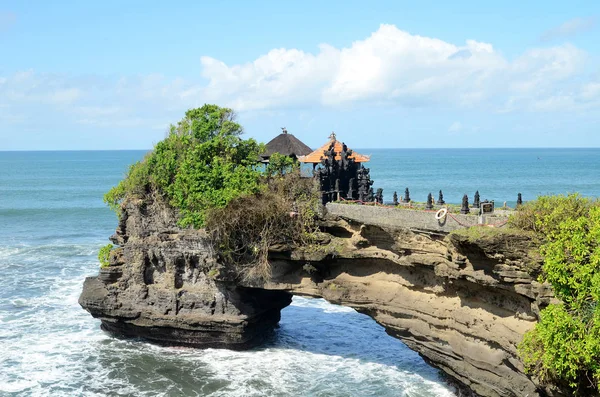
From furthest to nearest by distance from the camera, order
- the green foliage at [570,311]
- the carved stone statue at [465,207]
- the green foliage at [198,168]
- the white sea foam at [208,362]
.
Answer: the green foliage at [198,168] < the white sea foam at [208,362] < the carved stone statue at [465,207] < the green foliage at [570,311]

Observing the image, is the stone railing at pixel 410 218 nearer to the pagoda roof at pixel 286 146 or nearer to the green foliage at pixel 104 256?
the pagoda roof at pixel 286 146

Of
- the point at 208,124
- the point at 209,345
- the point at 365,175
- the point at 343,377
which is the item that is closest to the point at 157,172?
the point at 208,124

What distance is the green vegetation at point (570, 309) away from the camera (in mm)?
14711

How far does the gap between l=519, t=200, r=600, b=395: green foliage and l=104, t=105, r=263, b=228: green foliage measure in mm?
11076

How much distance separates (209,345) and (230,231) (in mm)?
5153

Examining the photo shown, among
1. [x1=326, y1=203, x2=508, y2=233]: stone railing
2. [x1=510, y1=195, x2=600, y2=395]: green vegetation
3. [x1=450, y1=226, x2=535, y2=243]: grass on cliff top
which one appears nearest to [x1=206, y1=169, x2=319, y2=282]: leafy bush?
[x1=326, y1=203, x2=508, y2=233]: stone railing

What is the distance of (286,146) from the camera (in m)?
27.5

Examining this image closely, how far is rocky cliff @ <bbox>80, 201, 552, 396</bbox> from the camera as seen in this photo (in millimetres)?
17578

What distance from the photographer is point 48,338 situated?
25.8 m

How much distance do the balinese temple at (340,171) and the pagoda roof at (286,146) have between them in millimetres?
516

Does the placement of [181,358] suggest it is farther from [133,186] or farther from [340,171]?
[340,171]

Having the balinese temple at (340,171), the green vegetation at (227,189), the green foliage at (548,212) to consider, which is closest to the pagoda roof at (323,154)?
the balinese temple at (340,171)

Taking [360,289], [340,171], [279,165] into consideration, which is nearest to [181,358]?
[360,289]

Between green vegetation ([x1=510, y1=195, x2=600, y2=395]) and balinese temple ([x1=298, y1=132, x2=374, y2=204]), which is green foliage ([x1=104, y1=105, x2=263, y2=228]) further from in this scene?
green vegetation ([x1=510, y1=195, x2=600, y2=395])
